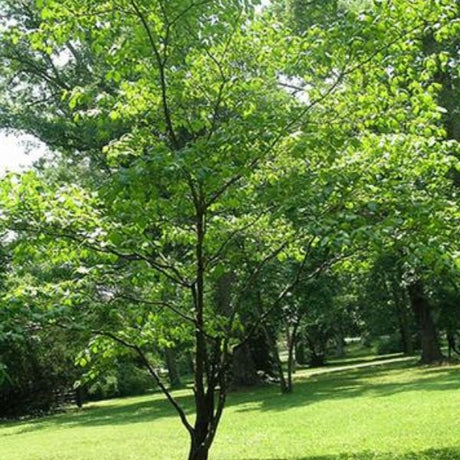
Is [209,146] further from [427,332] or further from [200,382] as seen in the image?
[427,332]

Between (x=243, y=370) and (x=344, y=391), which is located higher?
(x=243, y=370)

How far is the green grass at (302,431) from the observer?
7672 mm

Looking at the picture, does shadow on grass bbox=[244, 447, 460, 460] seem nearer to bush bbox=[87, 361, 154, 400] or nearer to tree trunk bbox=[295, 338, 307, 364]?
bush bbox=[87, 361, 154, 400]

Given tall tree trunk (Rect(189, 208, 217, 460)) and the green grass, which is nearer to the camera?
tall tree trunk (Rect(189, 208, 217, 460))

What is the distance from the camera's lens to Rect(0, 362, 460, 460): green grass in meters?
7.67

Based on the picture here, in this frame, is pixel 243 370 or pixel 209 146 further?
pixel 243 370

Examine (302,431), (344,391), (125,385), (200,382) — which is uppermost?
(125,385)

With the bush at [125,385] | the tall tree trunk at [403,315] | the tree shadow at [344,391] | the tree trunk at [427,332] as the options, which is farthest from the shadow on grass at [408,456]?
the tall tree trunk at [403,315]

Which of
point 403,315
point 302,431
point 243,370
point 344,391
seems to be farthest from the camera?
point 403,315

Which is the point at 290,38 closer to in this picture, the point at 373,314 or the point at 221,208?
the point at 221,208

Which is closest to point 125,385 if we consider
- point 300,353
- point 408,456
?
point 300,353

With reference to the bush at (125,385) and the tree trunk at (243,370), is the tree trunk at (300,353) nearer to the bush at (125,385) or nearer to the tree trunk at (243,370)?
the bush at (125,385)

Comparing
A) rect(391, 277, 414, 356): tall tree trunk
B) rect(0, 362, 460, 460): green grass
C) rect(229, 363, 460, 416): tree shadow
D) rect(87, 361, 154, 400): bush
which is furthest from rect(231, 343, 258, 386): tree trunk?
rect(391, 277, 414, 356): tall tree trunk

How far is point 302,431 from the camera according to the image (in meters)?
9.55
